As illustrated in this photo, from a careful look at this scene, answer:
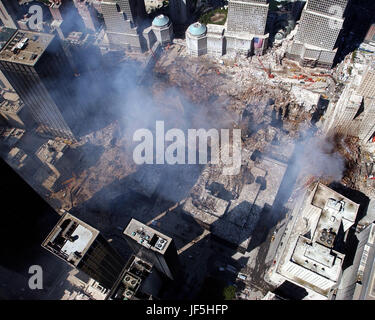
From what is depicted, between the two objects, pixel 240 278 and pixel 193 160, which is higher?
pixel 193 160

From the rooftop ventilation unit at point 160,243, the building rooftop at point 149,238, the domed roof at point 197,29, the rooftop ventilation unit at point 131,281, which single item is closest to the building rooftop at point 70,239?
the building rooftop at point 149,238

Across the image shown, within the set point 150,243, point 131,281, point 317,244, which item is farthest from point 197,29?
point 131,281

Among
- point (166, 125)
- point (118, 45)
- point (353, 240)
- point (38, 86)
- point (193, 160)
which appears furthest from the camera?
point (118, 45)

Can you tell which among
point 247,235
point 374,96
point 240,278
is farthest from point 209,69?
point 240,278

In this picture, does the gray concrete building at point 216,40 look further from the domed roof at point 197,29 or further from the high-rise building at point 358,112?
the high-rise building at point 358,112

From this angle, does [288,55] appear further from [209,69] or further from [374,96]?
[374,96]
